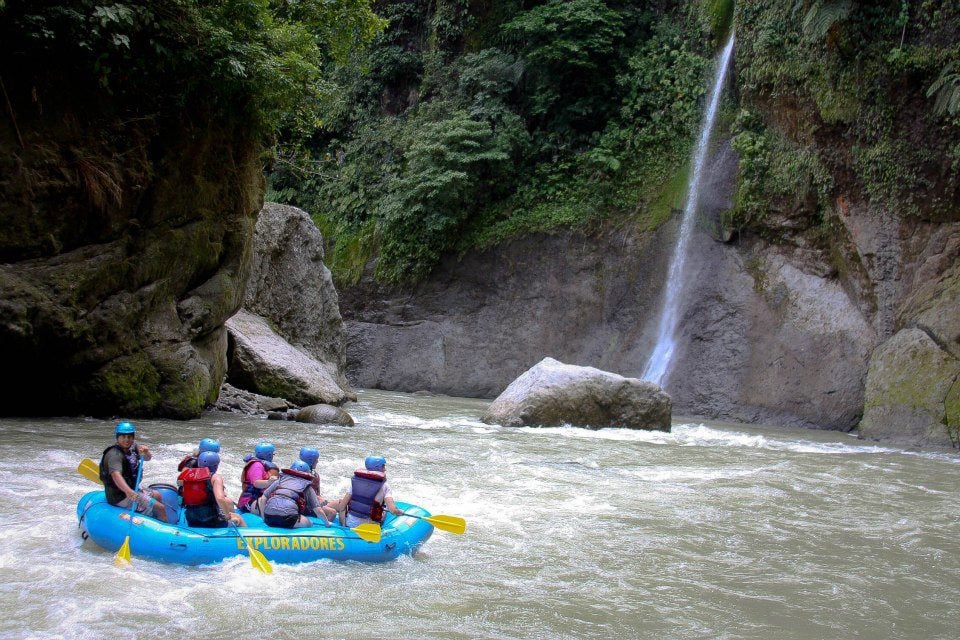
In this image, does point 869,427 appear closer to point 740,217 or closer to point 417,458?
point 740,217

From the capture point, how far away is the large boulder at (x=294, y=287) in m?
17.4

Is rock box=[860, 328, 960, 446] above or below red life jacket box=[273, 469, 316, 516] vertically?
above

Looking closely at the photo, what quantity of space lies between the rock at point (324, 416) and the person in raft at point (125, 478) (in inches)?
271

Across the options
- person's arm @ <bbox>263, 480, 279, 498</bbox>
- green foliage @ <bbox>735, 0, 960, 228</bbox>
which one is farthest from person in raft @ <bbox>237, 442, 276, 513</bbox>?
green foliage @ <bbox>735, 0, 960, 228</bbox>

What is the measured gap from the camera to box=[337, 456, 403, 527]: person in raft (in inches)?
256

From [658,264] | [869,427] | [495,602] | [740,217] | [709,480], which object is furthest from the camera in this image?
[658,264]

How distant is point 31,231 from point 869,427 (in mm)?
13342

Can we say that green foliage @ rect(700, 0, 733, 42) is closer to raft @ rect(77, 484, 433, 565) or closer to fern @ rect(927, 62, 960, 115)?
fern @ rect(927, 62, 960, 115)

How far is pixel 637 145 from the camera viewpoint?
21875 millimetres

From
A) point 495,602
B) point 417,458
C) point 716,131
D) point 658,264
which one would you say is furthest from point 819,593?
point 716,131

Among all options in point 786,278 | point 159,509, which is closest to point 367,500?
point 159,509

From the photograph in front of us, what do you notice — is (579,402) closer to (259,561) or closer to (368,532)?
(368,532)

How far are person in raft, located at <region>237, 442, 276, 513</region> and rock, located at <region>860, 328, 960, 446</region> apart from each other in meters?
11.2

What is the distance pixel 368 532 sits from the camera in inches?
246
